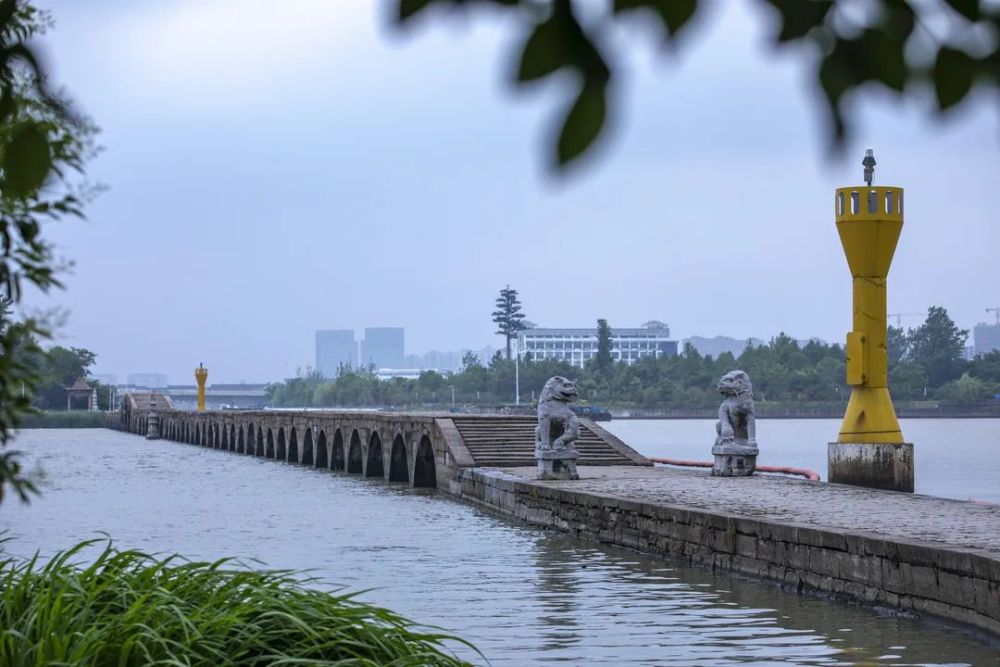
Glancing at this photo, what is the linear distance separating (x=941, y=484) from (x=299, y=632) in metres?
38.2

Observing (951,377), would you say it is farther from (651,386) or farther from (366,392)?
(366,392)

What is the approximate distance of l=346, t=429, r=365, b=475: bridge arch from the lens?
140 ft

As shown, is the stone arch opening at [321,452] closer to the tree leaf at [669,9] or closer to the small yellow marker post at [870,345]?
the small yellow marker post at [870,345]

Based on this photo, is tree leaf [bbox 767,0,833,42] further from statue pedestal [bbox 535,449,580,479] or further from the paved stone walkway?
statue pedestal [bbox 535,449,580,479]

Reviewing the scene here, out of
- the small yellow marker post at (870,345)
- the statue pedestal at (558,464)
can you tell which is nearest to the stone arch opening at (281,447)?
the statue pedestal at (558,464)

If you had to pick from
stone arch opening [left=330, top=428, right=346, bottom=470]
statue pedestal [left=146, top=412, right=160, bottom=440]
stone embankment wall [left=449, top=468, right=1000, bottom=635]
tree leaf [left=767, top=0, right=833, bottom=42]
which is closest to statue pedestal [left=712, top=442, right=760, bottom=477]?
stone embankment wall [left=449, top=468, right=1000, bottom=635]

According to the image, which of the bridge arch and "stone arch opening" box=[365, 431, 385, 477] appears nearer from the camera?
"stone arch opening" box=[365, 431, 385, 477]

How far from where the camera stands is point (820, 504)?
17.2m

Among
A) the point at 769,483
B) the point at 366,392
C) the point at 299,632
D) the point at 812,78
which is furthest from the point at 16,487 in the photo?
the point at 366,392

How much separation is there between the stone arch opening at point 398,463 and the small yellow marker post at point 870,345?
17.1 metres

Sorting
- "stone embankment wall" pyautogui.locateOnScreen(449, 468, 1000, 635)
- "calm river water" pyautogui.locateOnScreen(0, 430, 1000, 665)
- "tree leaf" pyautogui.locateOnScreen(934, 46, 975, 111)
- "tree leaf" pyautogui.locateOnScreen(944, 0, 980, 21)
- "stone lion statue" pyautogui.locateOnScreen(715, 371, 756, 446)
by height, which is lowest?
"calm river water" pyautogui.locateOnScreen(0, 430, 1000, 665)

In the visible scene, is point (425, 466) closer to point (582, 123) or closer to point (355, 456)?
point (355, 456)

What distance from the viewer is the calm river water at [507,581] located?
10828 mm

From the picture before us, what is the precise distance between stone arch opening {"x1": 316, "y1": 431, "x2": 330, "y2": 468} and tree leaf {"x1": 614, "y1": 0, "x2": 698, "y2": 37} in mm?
46135
